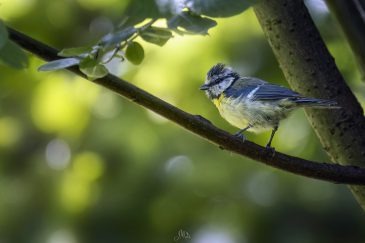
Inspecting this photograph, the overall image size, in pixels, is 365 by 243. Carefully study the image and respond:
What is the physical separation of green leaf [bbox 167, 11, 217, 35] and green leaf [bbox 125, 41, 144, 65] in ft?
0.71

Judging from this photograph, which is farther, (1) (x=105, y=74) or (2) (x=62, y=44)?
(2) (x=62, y=44)

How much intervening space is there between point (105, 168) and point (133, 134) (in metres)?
0.27

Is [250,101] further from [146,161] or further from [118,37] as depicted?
[118,37]

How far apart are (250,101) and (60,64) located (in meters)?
1.74

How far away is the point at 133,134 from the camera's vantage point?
145 inches

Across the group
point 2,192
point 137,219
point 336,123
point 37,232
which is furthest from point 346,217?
point 2,192

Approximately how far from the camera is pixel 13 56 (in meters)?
1.44

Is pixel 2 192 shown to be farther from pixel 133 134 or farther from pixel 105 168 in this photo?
pixel 133 134

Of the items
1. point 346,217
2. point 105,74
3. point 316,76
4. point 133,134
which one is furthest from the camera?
point 133,134

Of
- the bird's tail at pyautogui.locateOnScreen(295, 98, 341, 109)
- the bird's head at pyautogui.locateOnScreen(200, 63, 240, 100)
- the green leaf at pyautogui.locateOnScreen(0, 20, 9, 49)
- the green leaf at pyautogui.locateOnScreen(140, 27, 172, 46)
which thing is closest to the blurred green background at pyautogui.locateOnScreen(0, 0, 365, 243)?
the bird's head at pyautogui.locateOnScreen(200, 63, 240, 100)

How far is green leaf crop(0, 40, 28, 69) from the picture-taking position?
1.42 m

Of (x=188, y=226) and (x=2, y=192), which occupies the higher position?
(x=188, y=226)

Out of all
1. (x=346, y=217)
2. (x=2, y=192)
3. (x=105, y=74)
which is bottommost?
(x=2, y=192)

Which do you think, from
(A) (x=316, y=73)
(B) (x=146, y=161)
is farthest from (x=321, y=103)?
(B) (x=146, y=161)
